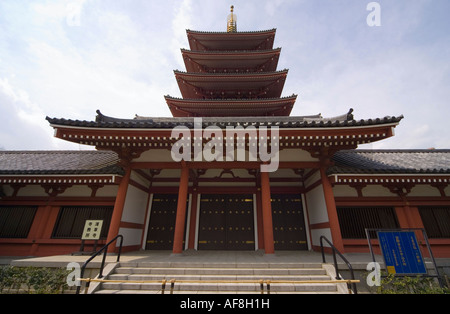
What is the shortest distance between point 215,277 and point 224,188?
16.0ft

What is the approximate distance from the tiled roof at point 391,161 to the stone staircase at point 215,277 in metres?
3.85

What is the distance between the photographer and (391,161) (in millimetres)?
9727

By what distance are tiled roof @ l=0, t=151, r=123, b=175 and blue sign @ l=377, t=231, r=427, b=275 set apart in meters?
8.87

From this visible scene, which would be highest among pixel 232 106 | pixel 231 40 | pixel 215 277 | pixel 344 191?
pixel 231 40

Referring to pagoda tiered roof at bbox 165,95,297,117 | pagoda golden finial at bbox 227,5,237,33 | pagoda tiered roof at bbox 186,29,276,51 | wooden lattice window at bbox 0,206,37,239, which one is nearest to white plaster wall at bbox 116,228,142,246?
wooden lattice window at bbox 0,206,37,239

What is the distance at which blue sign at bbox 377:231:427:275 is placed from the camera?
4523 millimetres

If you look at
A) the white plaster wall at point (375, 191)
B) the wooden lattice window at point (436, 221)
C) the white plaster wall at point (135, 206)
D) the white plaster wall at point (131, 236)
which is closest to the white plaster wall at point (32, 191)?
the white plaster wall at point (135, 206)

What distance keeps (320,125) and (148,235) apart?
874 centimetres

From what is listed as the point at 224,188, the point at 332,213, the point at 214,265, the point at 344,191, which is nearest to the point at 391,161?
the point at 344,191

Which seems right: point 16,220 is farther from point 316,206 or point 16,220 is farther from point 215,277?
point 316,206

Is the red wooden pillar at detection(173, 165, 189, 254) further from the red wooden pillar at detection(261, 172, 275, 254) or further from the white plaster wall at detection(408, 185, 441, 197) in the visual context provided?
the white plaster wall at detection(408, 185, 441, 197)

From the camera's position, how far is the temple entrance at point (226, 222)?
8.66 metres

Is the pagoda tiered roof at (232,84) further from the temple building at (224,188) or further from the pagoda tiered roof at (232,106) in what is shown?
the temple building at (224,188)

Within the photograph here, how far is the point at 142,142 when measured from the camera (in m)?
6.70
